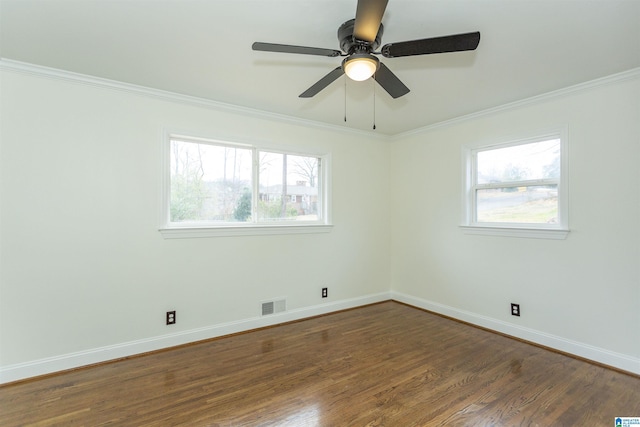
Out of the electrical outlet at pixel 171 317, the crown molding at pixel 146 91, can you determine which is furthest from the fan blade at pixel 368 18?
the electrical outlet at pixel 171 317

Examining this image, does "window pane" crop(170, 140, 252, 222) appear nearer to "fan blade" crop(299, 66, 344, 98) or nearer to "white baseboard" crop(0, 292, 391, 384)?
"white baseboard" crop(0, 292, 391, 384)

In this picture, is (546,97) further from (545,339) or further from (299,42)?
(299,42)

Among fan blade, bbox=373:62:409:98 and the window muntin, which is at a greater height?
fan blade, bbox=373:62:409:98

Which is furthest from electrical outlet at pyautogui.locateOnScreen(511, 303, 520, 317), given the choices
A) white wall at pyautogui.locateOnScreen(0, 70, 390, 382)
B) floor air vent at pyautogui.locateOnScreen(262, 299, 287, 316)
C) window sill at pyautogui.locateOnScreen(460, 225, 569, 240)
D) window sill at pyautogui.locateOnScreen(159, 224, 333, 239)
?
floor air vent at pyautogui.locateOnScreen(262, 299, 287, 316)

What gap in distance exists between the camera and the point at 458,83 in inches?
111

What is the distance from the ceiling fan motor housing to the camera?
1.78 m

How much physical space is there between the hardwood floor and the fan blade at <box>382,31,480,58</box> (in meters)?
2.22

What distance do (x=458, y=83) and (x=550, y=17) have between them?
0.94 m

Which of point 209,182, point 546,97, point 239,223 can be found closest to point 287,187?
point 239,223

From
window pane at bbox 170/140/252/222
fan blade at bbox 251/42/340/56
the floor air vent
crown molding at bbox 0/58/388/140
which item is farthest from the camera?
the floor air vent

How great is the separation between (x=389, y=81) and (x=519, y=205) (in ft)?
7.39

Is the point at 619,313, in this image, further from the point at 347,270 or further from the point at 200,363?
the point at 200,363

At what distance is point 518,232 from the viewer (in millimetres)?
3268

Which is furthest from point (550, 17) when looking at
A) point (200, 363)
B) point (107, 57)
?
point (200, 363)
